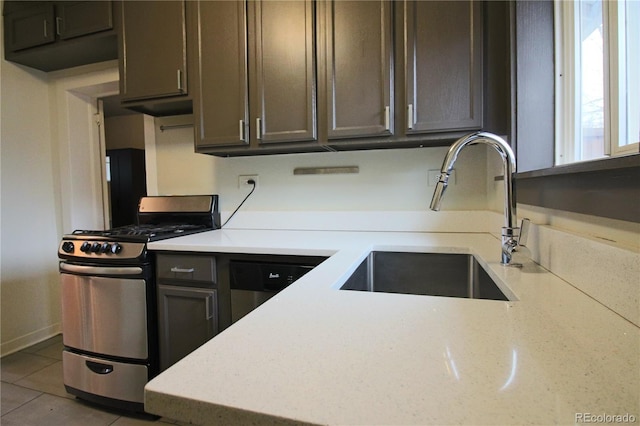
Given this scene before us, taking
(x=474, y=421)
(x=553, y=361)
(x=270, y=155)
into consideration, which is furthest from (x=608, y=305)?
(x=270, y=155)

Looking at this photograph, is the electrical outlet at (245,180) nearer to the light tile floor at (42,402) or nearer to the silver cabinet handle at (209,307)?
the silver cabinet handle at (209,307)

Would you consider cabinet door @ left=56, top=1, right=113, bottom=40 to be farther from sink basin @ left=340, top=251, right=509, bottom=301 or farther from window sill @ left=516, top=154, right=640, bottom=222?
window sill @ left=516, top=154, right=640, bottom=222

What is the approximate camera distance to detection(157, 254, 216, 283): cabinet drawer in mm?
1568

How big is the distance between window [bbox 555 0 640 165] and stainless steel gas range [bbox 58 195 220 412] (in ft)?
6.16

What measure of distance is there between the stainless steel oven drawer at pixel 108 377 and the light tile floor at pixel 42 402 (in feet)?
0.39

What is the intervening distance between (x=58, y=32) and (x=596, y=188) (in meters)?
2.94

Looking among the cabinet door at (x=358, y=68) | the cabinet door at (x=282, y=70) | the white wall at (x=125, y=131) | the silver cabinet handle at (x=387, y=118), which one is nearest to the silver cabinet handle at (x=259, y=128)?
the cabinet door at (x=282, y=70)

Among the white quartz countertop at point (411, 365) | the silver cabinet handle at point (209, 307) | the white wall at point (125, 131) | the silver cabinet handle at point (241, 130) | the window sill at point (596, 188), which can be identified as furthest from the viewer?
the white wall at point (125, 131)

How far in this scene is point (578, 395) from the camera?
38 cm

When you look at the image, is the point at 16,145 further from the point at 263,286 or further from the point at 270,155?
the point at 263,286

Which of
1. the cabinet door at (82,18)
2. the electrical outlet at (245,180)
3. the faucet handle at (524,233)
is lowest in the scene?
the faucet handle at (524,233)

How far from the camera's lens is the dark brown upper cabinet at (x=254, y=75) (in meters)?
1.71

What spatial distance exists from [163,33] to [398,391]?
224 cm

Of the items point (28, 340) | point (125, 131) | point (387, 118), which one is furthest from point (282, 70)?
point (125, 131)
